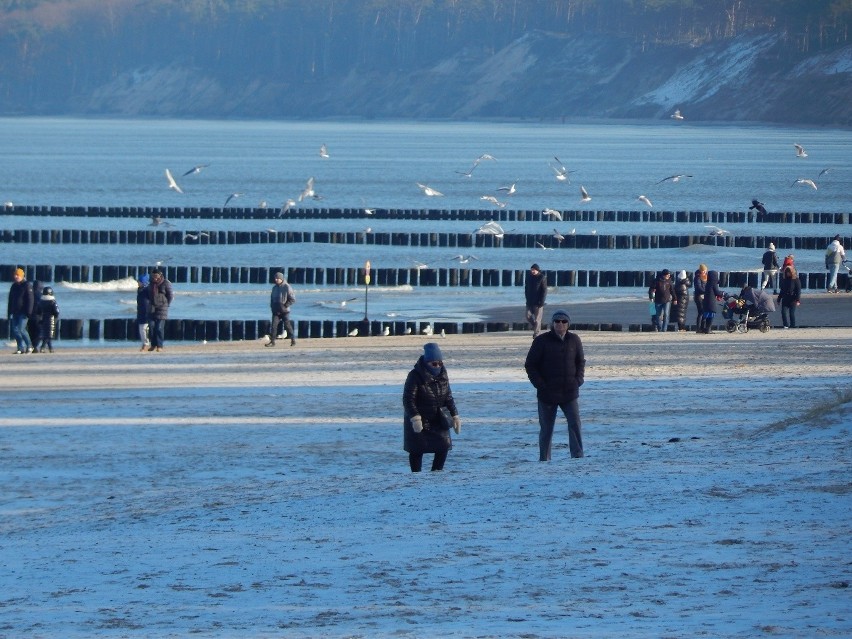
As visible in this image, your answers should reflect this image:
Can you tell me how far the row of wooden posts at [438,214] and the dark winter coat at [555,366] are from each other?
6435 centimetres

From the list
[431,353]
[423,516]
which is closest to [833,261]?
[431,353]

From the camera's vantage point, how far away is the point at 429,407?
13.2 metres

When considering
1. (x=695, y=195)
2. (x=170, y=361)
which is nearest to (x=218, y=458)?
(x=170, y=361)

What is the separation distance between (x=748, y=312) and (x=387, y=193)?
7435 centimetres

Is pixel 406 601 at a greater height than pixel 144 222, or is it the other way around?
pixel 144 222

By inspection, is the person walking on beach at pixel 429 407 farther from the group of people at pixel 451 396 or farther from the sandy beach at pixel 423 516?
the sandy beach at pixel 423 516

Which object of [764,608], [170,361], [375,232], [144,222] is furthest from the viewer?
[144,222]

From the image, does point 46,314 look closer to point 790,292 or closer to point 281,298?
point 281,298

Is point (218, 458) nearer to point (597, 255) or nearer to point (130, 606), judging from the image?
point (130, 606)

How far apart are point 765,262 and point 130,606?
1180 inches

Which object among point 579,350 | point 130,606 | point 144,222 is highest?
point 144,222

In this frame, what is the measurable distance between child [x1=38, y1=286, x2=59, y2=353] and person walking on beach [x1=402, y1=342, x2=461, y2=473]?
14.6 m

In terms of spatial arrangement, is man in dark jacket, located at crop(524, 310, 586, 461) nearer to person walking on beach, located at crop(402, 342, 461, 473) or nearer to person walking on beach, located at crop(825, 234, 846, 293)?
person walking on beach, located at crop(402, 342, 461, 473)

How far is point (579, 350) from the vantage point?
13.8 metres
